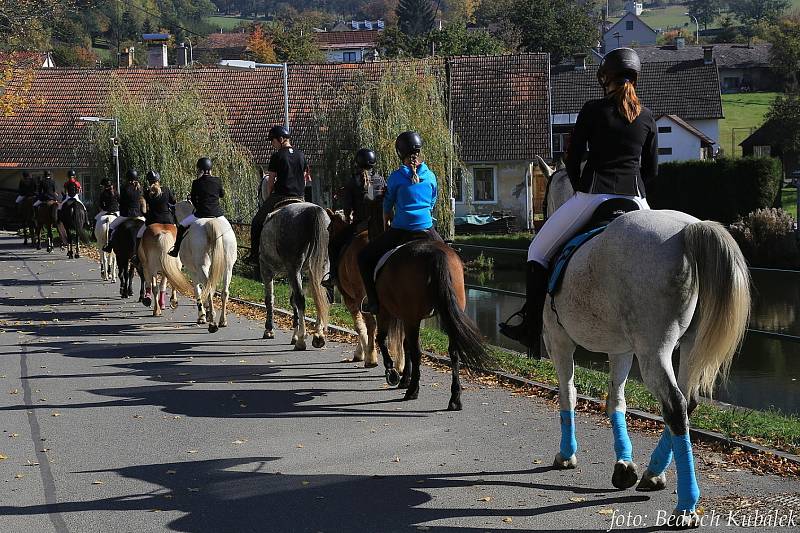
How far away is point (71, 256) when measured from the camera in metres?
35.1

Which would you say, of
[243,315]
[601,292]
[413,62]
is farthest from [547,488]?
[413,62]

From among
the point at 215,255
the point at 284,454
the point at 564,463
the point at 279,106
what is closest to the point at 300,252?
the point at 215,255

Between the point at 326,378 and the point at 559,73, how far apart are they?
75.5 m

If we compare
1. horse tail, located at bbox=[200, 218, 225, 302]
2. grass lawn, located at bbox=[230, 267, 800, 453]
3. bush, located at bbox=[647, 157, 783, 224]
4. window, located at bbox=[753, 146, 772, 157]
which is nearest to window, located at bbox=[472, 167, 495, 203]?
bush, located at bbox=[647, 157, 783, 224]

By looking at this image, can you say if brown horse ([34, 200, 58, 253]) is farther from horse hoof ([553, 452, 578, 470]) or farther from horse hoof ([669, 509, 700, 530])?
horse hoof ([669, 509, 700, 530])

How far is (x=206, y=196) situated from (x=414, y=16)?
450 feet

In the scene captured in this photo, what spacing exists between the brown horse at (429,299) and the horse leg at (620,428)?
6.30 feet

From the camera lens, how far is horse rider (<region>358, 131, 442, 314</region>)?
36.4 ft

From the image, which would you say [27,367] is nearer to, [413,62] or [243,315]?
[243,315]

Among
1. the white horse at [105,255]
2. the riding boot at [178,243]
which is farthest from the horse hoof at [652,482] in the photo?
the white horse at [105,255]

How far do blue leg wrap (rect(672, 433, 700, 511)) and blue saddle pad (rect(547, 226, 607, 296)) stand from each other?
57.6 inches

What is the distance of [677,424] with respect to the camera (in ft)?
22.1

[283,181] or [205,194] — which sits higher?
[283,181]

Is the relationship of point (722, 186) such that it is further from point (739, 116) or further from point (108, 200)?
point (739, 116)
